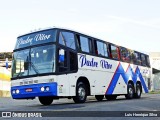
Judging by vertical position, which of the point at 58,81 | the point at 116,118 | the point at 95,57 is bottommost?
the point at 116,118

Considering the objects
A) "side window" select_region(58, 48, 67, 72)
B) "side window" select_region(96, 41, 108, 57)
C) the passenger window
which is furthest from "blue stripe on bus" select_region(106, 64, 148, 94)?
"side window" select_region(58, 48, 67, 72)

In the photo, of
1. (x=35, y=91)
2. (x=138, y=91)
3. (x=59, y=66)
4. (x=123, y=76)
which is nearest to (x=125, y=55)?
(x=123, y=76)

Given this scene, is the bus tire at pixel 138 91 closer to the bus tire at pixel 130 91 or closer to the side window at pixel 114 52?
the bus tire at pixel 130 91

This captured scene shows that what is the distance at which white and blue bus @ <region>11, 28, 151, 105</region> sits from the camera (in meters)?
14.4

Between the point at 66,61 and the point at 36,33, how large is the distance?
196cm

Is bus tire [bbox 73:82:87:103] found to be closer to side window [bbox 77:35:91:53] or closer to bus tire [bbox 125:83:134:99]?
side window [bbox 77:35:91:53]

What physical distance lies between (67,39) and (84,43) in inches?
66.8

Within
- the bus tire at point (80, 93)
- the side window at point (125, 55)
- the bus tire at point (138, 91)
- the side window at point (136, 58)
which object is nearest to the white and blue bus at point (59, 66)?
the bus tire at point (80, 93)

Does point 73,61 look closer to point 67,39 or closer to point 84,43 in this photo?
point 67,39

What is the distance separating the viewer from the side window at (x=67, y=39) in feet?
49.1

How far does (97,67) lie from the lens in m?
18.0

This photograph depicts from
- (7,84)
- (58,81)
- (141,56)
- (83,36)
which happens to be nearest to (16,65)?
(58,81)

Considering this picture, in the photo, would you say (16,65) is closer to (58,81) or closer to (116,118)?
(58,81)

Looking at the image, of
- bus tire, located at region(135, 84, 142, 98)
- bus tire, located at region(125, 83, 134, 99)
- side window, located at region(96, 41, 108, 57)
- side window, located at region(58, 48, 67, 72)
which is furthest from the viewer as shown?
bus tire, located at region(135, 84, 142, 98)
